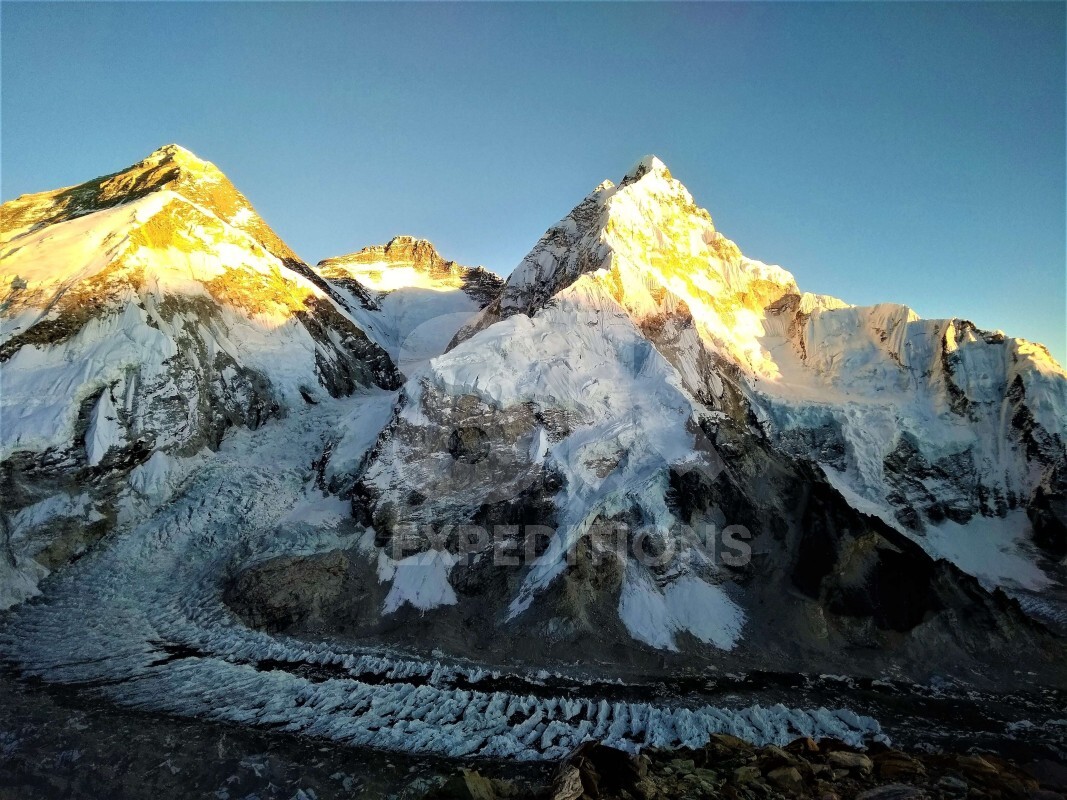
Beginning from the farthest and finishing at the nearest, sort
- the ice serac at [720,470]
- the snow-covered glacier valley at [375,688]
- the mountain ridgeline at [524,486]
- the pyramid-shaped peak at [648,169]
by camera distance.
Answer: the pyramid-shaped peak at [648,169]
the ice serac at [720,470]
the mountain ridgeline at [524,486]
the snow-covered glacier valley at [375,688]

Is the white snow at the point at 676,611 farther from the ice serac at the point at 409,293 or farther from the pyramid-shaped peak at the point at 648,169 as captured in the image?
the pyramid-shaped peak at the point at 648,169

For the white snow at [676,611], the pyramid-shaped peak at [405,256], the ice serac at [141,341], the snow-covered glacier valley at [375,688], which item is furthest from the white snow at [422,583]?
the pyramid-shaped peak at [405,256]

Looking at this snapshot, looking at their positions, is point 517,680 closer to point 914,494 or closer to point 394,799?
point 394,799

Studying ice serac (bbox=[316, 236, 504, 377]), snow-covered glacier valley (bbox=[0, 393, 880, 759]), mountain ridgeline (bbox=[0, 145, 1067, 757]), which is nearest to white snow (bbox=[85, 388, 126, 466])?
mountain ridgeline (bbox=[0, 145, 1067, 757])

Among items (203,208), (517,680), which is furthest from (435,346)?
(517,680)

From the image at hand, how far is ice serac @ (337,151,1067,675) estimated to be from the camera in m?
27.9

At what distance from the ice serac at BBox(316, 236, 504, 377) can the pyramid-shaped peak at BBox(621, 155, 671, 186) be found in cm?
2310

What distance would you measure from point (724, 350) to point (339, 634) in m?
34.7

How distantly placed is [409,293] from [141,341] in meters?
43.2

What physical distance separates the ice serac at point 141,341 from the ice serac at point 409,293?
8.94 m

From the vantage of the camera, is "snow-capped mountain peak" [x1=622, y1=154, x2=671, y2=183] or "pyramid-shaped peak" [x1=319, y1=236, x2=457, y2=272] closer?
"snow-capped mountain peak" [x1=622, y1=154, x2=671, y2=183]

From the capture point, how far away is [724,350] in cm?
4716

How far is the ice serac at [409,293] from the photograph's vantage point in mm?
66750

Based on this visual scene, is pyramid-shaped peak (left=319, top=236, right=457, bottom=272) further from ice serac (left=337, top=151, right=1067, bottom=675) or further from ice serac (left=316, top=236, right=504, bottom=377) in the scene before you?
ice serac (left=337, top=151, right=1067, bottom=675)
